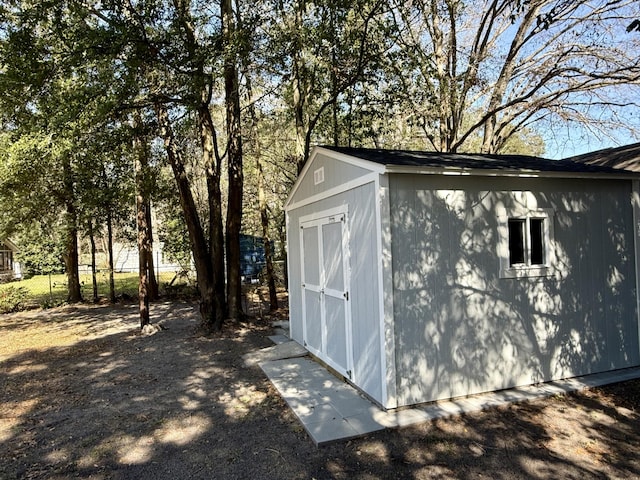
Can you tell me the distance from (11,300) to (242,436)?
11767 millimetres

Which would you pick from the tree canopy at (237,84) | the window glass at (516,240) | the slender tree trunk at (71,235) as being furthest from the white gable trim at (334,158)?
the slender tree trunk at (71,235)

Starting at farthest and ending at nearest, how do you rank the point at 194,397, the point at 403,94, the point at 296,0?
the point at 403,94 → the point at 296,0 → the point at 194,397

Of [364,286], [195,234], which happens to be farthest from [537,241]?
[195,234]

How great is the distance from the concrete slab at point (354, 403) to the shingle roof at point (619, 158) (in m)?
3.22

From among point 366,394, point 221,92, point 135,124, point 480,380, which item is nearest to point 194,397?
point 366,394

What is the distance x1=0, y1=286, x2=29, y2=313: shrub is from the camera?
11672mm

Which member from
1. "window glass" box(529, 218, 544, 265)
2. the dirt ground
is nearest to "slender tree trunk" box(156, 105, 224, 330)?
the dirt ground

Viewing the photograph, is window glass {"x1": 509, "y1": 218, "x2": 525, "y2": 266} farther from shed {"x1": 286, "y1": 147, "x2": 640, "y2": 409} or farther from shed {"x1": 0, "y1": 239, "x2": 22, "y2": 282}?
shed {"x1": 0, "y1": 239, "x2": 22, "y2": 282}

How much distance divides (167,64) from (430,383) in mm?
5736

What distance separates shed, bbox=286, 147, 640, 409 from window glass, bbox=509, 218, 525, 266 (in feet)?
0.04

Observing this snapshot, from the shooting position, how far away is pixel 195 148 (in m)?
11.7

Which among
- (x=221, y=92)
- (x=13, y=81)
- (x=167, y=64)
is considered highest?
(x=221, y=92)

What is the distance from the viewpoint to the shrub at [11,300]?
38.3ft

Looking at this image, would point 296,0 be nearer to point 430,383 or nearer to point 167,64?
point 167,64
